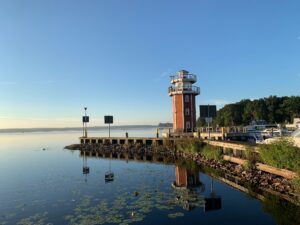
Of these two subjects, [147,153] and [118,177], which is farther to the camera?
[147,153]

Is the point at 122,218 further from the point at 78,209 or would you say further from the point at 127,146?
the point at 127,146

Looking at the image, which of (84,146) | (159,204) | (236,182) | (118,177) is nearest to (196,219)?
(159,204)

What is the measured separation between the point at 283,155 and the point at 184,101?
32.4 meters

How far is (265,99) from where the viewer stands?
Result: 10288 centimetres

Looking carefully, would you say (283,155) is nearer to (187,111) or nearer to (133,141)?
(187,111)

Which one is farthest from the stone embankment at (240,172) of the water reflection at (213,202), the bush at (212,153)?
the water reflection at (213,202)

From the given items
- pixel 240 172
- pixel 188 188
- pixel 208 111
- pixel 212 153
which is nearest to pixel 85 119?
pixel 208 111

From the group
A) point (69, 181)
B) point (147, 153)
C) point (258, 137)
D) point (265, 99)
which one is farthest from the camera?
point (265, 99)

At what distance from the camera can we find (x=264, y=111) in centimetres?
9850

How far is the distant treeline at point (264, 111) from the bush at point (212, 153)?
213 ft

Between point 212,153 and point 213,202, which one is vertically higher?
point 212,153

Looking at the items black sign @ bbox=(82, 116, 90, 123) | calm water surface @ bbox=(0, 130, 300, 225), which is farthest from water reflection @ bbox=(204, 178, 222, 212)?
black sign @ bbox=(82, 116, 90, 123)

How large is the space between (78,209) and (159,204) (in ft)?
13.5

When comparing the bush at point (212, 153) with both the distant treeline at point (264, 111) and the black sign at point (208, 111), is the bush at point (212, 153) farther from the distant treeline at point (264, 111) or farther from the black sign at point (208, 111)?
the distant treeline at point (264, 111)
